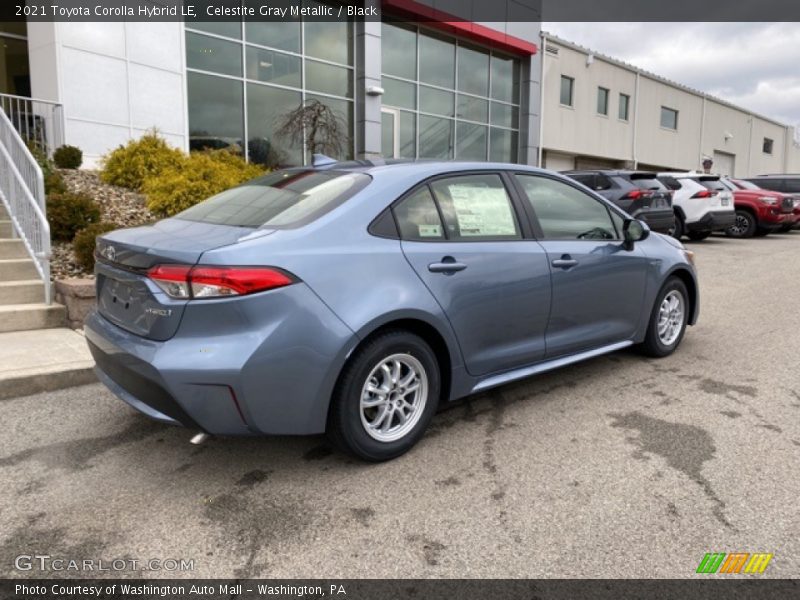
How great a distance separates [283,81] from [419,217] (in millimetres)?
12478

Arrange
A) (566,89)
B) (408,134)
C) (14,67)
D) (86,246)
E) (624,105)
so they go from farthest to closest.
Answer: (624,105)
(566,89)
(408,134)
(14,67)
(86,246)

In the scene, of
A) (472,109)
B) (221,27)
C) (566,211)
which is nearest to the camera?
(566,211)

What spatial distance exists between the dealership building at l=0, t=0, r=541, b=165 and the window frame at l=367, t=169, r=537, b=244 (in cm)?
877

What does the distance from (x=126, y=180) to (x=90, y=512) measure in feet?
24.1

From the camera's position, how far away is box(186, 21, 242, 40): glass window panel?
13.0 metres

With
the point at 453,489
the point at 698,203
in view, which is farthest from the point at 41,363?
the point at 698,203

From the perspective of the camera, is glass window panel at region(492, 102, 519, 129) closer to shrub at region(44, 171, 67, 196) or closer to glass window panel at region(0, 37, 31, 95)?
glass window panel at region(0, 37, 31, 95)

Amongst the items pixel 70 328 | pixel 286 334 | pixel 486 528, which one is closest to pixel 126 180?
pixel 70 328

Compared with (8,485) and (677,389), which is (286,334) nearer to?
(8,485)

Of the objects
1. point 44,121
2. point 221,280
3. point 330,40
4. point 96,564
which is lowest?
point 96,564

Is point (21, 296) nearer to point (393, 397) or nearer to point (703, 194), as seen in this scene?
point (393, 397)

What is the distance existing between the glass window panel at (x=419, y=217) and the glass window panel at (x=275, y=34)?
12.1 meters

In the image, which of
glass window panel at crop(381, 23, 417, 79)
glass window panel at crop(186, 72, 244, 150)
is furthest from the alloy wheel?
glass window panel at crop(381, 23, 417, 79)

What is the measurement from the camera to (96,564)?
2.49 m
